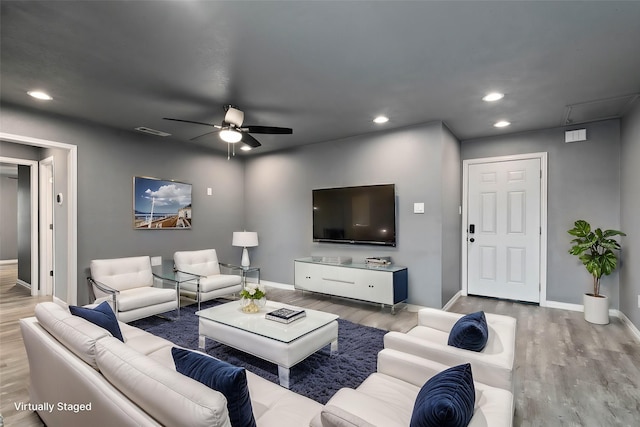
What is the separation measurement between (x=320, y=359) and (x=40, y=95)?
3808 millimetres

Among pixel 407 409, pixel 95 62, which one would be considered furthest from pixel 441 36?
pixel 95 62

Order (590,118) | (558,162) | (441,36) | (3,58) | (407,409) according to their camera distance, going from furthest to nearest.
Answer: (558,162) → (590,118) → (3,58) → (441,36) → (407,409)

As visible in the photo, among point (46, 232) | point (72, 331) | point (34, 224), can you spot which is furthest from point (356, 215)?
point (34, 224)

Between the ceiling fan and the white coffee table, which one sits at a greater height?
the ceiling fan

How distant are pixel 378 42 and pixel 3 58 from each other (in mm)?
2914

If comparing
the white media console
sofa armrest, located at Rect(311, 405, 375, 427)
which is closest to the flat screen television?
the white media console

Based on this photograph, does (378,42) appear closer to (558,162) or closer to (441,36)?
(441,36)

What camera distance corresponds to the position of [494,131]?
451cm

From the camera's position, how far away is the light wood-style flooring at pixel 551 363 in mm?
2014

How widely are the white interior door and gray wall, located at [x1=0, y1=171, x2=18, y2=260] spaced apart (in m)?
10.9

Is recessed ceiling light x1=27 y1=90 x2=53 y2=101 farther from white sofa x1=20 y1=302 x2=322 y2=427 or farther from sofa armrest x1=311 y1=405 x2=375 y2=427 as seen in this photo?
sofa armrest x1=311 y1=405 x2=375 y2=427

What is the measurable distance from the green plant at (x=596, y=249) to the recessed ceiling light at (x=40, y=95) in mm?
6089

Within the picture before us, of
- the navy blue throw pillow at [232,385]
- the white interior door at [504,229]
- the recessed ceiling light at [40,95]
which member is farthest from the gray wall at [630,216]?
→ the recessed ceiling light at [40,95]

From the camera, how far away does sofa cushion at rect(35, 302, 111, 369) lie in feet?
4.57
